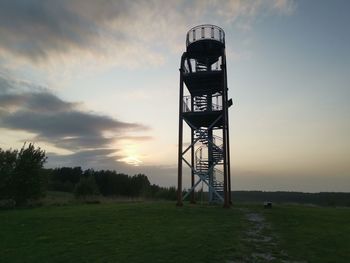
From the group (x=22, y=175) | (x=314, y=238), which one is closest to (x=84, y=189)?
(x=22, y=175)

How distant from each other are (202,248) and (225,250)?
2.57 feet

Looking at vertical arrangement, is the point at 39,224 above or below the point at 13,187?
below

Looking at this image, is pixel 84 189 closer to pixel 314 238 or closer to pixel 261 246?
pixel 314 238

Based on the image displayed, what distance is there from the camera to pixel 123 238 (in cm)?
1320

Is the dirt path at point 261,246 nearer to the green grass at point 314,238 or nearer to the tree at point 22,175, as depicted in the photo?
the green grass at point 314,238

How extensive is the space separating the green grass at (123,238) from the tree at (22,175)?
15.5 metres

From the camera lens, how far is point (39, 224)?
18141mm

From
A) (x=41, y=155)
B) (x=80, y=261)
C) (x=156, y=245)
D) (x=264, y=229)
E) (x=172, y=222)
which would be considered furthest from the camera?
(x=41, y=155)

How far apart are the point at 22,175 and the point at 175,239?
27072 millimetres

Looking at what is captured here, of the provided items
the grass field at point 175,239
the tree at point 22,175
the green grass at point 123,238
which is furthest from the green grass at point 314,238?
the tree at point 22,175

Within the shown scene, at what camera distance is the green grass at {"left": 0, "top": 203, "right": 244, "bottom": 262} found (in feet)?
34.4

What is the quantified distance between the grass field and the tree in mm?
15586

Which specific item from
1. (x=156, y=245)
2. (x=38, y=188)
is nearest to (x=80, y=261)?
(x=156, y=245)

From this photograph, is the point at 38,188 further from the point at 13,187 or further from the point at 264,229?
the point at 264,229
